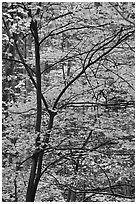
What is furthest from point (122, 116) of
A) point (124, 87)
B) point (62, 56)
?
point (62, 56)

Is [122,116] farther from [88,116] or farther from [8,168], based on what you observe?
[8,168]

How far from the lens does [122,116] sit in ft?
12.9

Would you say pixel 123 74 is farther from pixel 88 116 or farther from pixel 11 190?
pixel 11 190

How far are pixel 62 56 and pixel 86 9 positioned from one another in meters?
0.93

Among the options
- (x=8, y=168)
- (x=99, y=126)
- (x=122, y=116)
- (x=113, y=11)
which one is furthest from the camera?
(x=122, y=116)

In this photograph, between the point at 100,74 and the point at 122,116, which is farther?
the point at 122,116

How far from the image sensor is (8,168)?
294 cm

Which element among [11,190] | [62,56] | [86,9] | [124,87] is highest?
[86,9]

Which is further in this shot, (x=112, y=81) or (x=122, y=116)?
(x=122, y=116)

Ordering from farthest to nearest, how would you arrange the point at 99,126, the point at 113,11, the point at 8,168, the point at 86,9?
1. the point at 99,126
2. the point at 8,168
3. the point at 86,9
4. the point at 113,11

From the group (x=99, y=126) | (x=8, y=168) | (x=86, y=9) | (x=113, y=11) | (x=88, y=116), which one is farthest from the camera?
(x=88, y=116)

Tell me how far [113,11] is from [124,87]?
4.04ft

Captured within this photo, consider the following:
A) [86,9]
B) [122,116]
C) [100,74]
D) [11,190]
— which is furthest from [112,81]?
[11,190]

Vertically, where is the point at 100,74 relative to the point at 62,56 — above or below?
below
